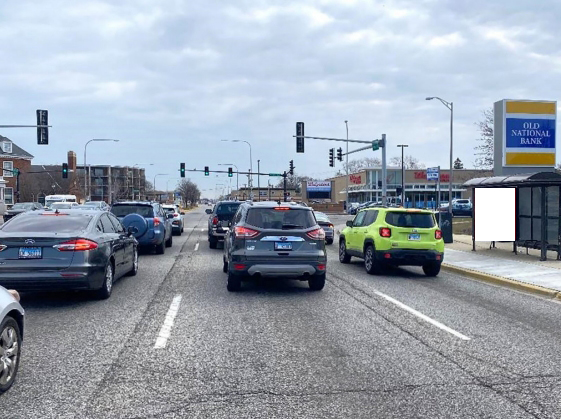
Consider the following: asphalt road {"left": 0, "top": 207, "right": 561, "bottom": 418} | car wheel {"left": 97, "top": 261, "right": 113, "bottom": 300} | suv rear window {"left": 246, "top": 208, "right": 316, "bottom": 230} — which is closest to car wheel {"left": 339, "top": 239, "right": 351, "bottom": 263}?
asphalt road {"left": 0, "top": 207, "right": 561, "bottom": 418}

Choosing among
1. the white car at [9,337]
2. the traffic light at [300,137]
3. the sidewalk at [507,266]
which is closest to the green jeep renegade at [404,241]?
the sidewalk at [507,266]

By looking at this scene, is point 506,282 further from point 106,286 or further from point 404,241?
point 106,286

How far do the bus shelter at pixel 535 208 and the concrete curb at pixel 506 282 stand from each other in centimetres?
292

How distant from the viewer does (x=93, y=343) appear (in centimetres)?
709

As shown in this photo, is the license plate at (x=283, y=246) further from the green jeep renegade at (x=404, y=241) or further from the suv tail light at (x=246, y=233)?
the green jeep renegade at (x=404, y=241)

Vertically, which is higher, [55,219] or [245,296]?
[55,219]

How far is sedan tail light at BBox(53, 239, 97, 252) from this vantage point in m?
9.13

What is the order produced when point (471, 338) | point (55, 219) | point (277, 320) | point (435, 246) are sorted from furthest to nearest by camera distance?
point (435, 246) < point (55, 219) < point (277, 320) < point (471, 338)

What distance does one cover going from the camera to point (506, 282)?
12.8 metres

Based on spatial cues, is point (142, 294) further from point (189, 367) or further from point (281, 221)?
point (189, 367)

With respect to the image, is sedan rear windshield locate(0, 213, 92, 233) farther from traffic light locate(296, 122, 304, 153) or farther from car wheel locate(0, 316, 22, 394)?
traffic light locate(296, 122, 304, 153)

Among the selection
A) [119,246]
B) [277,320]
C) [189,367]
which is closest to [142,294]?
[119,246]

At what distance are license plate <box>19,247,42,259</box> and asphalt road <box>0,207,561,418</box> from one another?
0.84 meters

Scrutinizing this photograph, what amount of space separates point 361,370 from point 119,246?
263 inches
